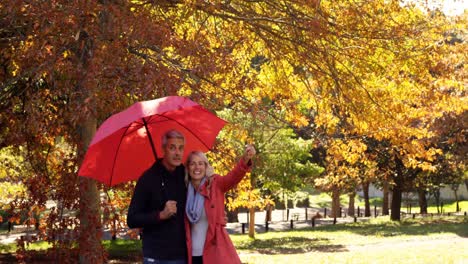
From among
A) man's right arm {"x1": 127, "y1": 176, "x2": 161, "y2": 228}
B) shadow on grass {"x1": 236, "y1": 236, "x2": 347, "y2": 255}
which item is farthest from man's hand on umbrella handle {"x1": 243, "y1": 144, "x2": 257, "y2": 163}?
shadow on grass {"x1": 236, "y1": 236, "x2": 347, "y2": 255}

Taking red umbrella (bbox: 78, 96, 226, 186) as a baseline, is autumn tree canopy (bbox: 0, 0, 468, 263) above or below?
above

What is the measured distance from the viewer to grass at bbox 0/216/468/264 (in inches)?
683

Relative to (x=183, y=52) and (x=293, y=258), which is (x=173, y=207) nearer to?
(x=183, y=52)

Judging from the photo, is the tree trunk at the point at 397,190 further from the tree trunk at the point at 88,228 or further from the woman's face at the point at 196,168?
the woman's face at the point at 196,168

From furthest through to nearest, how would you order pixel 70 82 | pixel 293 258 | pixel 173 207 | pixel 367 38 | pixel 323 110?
pixel 293 258, pixel 323 110, pixel 367 38, pixel 70 82, pixel 173 207

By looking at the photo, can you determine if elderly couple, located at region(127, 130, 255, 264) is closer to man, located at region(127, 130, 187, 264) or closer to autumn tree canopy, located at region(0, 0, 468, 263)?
man, located at region(127, 130, 187, 264)

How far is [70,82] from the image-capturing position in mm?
9367

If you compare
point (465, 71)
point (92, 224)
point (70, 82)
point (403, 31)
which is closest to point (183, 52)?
point (70, 82)

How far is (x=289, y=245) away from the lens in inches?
1003

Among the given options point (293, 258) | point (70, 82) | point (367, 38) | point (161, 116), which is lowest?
point (293, 258)

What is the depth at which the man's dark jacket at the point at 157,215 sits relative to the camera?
486cm

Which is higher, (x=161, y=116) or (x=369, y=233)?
(x=161, y=116)

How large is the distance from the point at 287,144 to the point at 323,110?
14681 mm

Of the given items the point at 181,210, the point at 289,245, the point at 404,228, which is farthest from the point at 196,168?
the point at 404,228
